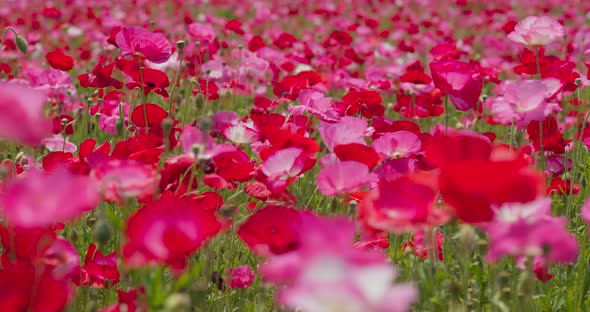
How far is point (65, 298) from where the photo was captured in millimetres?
922

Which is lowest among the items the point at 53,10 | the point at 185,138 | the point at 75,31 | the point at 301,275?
the point at 75,31

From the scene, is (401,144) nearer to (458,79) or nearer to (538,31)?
(458,79)

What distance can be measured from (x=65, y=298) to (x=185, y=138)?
536mm

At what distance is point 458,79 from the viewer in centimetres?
188

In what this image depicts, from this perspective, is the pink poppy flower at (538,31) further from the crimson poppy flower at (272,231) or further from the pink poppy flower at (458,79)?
the crimson poppy flower at (272,231)

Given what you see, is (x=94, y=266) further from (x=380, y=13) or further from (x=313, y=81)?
(x=380, y=13)

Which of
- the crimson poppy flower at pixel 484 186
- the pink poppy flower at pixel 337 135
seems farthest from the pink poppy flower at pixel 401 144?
the crimson poppy flower at pixel 484 186

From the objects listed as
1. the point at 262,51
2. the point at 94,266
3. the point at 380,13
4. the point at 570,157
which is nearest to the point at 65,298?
the point at 94,266

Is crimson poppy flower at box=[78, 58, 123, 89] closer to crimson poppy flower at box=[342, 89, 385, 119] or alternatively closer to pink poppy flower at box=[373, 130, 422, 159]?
crimson poppy flower at box=[342, 89, 385, 119]

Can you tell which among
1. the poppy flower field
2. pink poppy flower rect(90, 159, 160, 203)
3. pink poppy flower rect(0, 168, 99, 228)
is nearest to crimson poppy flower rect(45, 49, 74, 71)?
the poppy flower field

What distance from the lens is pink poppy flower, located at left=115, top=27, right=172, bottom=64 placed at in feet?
6.68

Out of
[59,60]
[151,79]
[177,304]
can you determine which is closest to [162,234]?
[177,304]

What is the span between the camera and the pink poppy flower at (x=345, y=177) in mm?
1329

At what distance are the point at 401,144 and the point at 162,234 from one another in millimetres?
888
